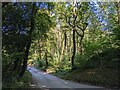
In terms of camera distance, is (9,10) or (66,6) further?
(66,6)

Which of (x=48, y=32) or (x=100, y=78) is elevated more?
(x=48, y=32)

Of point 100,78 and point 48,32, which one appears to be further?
point 48,32

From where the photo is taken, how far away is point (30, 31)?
790 inches

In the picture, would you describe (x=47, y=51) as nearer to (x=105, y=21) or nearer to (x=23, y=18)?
(x=105, y=21)

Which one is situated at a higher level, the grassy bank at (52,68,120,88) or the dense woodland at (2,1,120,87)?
the dense woodland at (2,1,120,87)

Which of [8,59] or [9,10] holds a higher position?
[9,10]

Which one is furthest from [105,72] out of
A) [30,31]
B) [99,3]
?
A: [99,3]

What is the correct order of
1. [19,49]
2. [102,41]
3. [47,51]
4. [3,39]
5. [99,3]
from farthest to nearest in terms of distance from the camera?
[47,51] < [99,3] < [102,41] < [19,49] < [3,39]

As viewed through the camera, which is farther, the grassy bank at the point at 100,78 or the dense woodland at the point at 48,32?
the grassy bank at the point at 100,78

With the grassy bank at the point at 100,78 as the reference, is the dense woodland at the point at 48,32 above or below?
above

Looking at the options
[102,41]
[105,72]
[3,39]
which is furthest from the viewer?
[102,41]

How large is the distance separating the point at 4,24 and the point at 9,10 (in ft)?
3.96

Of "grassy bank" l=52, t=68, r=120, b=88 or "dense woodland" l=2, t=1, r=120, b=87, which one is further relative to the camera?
"grassy bank" l=52, t=68, r=120, b=88

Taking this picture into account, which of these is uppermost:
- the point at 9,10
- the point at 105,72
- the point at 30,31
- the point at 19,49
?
the point at 9,10
